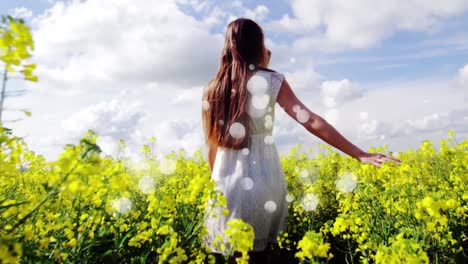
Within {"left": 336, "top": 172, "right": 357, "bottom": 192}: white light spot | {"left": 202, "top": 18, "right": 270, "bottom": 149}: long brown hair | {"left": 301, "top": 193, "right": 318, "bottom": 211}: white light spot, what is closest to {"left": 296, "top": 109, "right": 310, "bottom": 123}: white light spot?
{"left": 202, "top": 18, "right": 270, "bottom": 149}: long brown hair

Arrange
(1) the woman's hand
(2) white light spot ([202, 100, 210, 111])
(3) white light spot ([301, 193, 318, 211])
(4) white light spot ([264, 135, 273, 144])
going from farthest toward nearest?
(3) white light spot ([301, 193, 318, 211]), (2) white light spot ([202, 100, 210, 111]), (4) white light spot ([264, 135, 273, 144]), (1) the woman's hand

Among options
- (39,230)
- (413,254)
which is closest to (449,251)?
(413,254)

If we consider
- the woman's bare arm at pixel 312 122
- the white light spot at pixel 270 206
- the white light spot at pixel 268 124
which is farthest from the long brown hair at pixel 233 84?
the white light spot at pixel 270 206

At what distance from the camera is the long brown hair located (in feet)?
8.07

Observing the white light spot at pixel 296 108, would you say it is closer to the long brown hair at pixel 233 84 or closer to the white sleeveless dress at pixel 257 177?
the white sleeveless dress at pixel 257 177

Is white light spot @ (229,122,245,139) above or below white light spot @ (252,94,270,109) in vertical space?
below

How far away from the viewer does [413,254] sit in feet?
5.60

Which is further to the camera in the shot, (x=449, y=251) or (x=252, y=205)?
(x=449, y=251)

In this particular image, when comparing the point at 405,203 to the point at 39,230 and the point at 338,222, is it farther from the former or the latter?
the point at 39,230

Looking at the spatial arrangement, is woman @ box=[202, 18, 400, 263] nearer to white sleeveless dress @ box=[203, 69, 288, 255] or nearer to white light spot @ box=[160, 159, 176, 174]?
white sleeveless dress @ box=[203, 69, 288, 255]

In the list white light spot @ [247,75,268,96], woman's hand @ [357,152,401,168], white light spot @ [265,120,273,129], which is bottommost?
woman's hand @ [357,152,401,168]

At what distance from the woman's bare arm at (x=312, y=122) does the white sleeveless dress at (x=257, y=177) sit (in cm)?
6

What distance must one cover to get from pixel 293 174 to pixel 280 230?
2.91 m

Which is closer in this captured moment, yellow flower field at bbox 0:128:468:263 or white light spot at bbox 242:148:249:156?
yellow flower field at bbox 0:128:468:263
